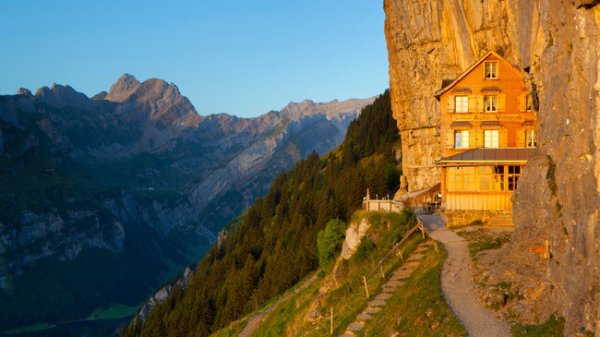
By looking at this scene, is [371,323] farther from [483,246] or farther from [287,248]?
[287,248]

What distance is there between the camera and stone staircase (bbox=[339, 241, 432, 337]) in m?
33.5

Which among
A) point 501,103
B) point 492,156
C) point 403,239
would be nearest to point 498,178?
point 492,156

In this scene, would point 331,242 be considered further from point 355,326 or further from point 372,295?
point 355,326

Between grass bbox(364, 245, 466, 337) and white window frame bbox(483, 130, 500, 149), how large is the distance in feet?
73.4

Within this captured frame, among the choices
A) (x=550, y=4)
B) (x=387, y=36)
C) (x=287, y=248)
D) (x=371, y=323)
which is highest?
(x=387, y=36)

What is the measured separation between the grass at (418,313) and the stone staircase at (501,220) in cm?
955

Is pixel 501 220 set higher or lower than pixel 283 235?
higher

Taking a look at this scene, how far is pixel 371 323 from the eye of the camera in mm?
33000

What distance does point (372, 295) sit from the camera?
123 ft

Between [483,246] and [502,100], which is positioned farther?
[502,100]

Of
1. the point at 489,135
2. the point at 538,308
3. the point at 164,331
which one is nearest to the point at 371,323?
the point at 538,308

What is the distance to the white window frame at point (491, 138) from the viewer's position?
57.1m

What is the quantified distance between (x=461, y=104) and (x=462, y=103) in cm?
11

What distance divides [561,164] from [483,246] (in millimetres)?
16611
